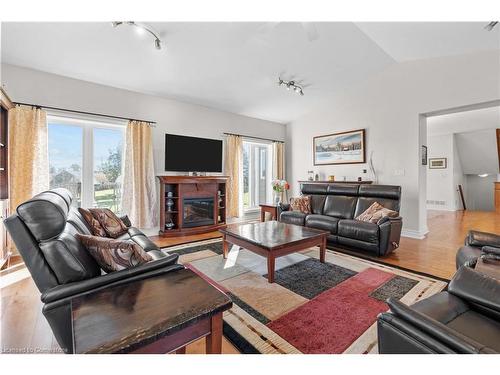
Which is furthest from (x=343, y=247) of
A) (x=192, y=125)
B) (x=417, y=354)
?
(x=192, y=125)

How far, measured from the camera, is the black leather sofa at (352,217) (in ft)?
10.6

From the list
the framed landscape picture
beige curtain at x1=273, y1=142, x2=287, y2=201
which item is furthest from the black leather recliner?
beige curtain at x1=273, y1=142, x2=287, y2=201

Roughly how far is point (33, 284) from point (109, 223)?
3.06ft

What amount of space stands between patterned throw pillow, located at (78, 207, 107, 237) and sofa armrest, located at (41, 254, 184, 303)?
4.18 ft

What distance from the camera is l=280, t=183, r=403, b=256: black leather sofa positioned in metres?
3.22

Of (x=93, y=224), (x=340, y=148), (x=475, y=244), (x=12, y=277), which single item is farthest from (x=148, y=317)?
(x=340, y=148)

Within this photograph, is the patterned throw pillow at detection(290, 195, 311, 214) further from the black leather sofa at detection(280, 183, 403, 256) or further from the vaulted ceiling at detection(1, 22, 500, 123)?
the vaulted ceiling at detection(1, 22, 500, 123)

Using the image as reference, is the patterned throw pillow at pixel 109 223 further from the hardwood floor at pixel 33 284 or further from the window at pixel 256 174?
the window at pixel 256 174

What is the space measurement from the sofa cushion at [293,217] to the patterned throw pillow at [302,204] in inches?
6.8

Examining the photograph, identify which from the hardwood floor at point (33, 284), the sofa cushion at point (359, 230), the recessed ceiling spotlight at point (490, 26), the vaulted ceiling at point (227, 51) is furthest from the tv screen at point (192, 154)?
the recessed ceiling spotlight at point (490, 26)

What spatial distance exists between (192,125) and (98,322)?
448cm

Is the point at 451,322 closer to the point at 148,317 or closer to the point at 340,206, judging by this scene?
the point at 148,317

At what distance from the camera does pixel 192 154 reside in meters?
4.89
